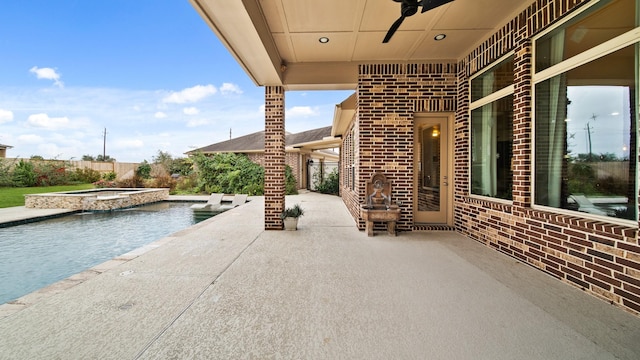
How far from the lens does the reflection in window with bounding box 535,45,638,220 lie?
231cm

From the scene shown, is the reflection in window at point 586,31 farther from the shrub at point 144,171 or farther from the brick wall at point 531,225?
the shrub at point 144,171

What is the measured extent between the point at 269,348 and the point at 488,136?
14.6 feet

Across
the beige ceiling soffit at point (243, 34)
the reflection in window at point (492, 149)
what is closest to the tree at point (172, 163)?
the beige ceiling soffit at point (243, 34)

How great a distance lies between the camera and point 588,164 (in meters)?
2.68

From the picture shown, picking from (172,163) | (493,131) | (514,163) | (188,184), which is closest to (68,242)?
(514,163)

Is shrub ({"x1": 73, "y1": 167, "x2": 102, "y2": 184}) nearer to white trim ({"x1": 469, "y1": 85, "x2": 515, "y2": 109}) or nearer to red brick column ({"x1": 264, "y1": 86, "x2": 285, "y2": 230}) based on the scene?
red brick column ({"x1": 264, "y1": 86, "x2": 285, "y2": 230})

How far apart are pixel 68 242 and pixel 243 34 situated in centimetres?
563

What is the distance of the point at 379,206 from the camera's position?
4758 mm

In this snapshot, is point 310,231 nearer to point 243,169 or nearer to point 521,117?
point 521,117

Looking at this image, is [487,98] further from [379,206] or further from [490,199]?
[379,206]

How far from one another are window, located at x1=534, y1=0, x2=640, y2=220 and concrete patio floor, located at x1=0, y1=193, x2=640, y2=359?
1.01m

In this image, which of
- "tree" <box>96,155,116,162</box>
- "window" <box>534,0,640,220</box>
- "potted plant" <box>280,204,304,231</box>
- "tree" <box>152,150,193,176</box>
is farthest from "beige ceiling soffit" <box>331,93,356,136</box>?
"tree" <box>96,155,116,162</box>

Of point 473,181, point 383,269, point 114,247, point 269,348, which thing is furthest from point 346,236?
point 114,247

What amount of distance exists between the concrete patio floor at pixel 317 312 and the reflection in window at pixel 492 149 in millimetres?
1207
